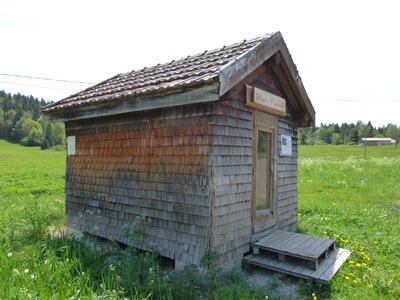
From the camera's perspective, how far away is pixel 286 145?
7219 millimetres

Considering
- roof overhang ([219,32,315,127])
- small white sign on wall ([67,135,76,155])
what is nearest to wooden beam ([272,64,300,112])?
roof overhang ([219,32,315,127])

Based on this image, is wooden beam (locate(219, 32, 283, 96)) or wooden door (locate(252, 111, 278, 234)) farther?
wooden door (locate(252, 111, 278, 234))

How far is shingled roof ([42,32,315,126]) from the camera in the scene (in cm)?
456

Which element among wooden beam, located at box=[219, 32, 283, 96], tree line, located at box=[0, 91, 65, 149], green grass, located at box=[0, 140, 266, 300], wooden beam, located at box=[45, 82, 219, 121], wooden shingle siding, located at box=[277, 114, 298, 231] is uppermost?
tree line, located at box=[0, 91, 65, 149]

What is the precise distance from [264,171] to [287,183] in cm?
119

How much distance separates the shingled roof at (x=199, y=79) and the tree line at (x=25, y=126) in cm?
7161

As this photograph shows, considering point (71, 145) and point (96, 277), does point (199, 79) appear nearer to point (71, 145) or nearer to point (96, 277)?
point (96, 277)

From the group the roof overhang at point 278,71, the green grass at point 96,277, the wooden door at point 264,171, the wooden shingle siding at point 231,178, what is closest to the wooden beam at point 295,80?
the roof overhang at point 278,71

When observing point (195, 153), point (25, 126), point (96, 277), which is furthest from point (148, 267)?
point (25, 126)

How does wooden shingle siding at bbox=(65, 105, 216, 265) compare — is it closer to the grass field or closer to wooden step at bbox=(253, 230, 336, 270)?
the grass field

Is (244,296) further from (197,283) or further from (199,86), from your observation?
(199,86)

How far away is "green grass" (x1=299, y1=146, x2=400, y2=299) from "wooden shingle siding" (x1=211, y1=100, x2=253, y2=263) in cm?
154

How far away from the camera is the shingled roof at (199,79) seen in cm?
456

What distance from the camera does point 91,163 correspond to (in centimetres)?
703
